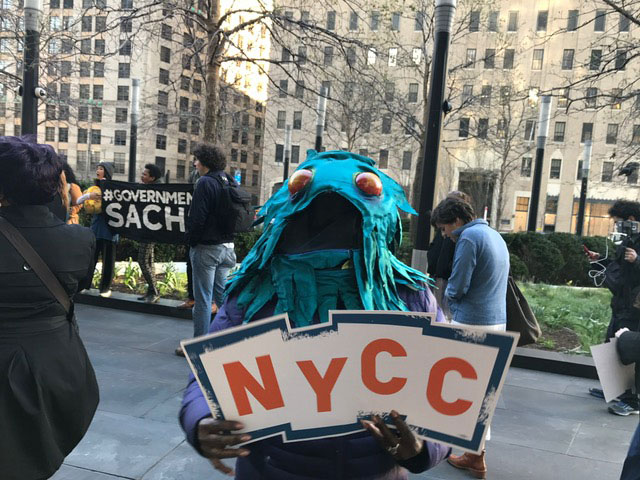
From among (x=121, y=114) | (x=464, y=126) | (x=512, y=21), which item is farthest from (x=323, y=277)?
(x=121, y=114)

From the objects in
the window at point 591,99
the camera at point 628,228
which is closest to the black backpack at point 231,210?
the camera at point 628,228

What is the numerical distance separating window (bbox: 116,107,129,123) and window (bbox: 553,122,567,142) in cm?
4537

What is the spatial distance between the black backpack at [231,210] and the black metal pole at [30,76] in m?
3.70

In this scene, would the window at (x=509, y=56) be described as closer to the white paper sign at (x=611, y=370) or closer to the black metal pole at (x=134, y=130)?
the black metal pole at (x=134, y=130)

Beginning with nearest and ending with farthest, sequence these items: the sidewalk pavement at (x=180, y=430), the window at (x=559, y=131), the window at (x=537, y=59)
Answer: the sidewalk pavement at (x=180, y=430)
the window at (x=537, y=59)
the window at (x=559, y=131)

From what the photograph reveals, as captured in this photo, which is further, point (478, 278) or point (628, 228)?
point (628, 228)

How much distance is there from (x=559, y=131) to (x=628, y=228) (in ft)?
158

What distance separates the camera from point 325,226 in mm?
1688

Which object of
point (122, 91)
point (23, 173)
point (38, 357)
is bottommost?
point (38, 357)

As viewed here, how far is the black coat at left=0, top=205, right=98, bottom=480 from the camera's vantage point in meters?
2.29

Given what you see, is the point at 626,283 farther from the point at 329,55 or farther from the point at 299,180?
the point at 329,55

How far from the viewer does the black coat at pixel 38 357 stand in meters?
2.29

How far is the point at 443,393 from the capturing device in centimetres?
130

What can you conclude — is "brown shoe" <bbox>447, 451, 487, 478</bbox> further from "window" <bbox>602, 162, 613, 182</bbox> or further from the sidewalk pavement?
"window" <bbox>602, 162, 613, 182</bbox>
